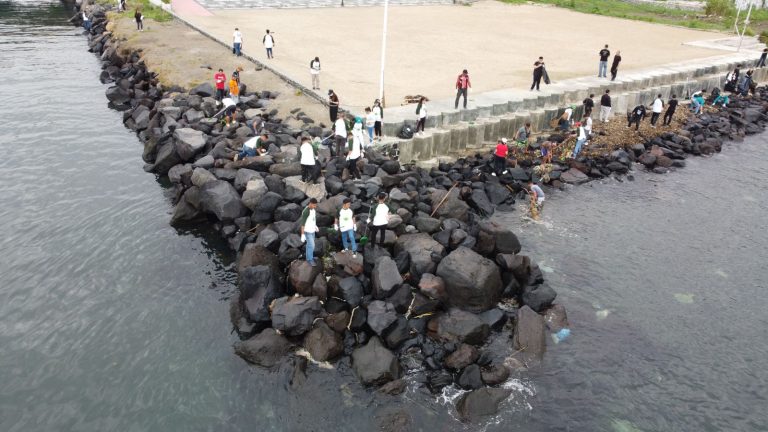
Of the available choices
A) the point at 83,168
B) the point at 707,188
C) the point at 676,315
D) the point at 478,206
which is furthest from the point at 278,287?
the point at 707,188

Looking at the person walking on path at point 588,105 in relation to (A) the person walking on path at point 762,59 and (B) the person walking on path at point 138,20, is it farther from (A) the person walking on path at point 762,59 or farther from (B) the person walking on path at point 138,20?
(B) the person walking on path at point 138,20

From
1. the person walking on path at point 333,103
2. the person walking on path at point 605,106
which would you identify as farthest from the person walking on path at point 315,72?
the person walking on path at point 605,106

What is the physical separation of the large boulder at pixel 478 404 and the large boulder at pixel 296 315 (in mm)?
4717

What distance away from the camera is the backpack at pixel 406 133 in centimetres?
2461

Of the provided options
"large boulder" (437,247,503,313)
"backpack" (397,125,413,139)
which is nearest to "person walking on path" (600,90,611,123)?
"backpack" (397,125,413,139)

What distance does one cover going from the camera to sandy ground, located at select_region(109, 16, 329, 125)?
28700 millimetres

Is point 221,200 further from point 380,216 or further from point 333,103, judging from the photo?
point 333,103

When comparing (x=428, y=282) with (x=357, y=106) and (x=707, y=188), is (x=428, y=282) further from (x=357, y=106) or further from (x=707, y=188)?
(x=707, y=188)

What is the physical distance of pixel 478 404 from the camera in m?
13.2

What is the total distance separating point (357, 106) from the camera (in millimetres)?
26406

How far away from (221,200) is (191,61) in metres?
20.0

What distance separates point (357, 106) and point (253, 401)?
16577mm

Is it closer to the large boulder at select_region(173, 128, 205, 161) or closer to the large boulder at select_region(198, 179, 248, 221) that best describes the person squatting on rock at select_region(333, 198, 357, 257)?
the large boulder at select_region(198, 179, 248, 221)

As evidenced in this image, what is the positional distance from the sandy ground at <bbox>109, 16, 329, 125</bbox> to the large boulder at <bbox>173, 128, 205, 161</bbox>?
4563mm
